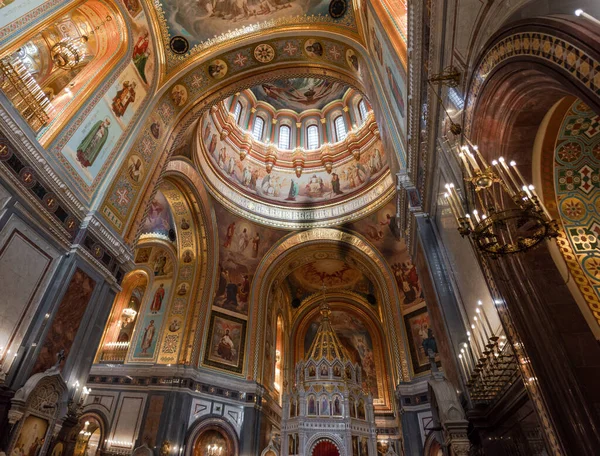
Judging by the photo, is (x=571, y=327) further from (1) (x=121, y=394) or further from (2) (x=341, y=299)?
(2) (x=341, y=299)

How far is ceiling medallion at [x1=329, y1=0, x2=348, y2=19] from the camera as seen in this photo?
10682 millimetres

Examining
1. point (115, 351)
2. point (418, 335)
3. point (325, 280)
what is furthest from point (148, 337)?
point (418, 335)

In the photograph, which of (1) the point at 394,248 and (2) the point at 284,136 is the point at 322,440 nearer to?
(1) the point at 394,248

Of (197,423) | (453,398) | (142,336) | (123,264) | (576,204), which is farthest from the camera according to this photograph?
(142,336)

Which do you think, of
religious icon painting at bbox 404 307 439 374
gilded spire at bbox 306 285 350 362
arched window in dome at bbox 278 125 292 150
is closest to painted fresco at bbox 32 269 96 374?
gilded spire at bbox 306 285 350 362

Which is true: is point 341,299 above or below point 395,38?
above

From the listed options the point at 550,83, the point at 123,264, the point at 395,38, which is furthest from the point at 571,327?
the point at 123,264

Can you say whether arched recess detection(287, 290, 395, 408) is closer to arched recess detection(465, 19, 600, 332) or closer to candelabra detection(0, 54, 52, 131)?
candelabra detection(0, 54, 52, 131)

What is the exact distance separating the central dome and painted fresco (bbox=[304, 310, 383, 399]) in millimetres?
7058

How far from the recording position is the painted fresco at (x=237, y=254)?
1622 cm

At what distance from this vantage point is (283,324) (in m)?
20.3

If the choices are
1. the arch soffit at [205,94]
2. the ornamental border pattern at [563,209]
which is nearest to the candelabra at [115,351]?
the arch soffit at [205,94]

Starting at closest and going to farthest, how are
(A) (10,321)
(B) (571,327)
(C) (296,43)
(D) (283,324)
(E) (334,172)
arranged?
(B) (571,327) → (A) (10,321) → (C) (296,43) → (E) (334,172) → (D) (283,324)

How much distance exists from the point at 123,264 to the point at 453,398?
8.05 metres
